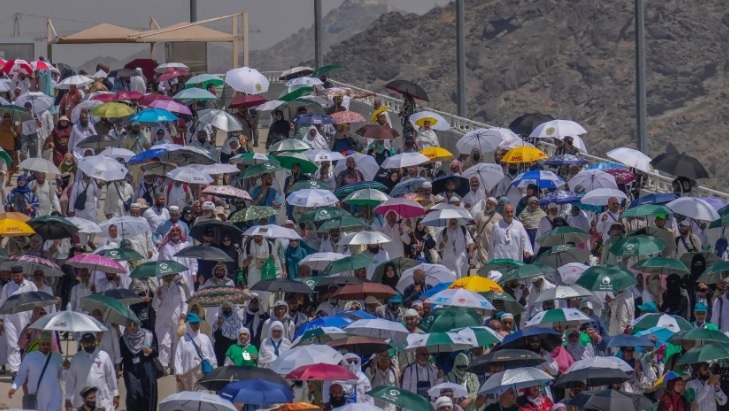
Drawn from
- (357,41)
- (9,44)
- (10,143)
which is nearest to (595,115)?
(357,41)

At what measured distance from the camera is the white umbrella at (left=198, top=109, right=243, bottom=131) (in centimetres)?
3040

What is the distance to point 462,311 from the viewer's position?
20141 mm

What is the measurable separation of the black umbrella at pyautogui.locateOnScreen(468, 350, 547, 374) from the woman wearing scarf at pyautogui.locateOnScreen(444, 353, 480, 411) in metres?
0.44

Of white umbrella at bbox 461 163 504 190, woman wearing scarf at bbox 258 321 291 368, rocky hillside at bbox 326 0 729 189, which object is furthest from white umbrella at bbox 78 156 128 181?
rocky hillside at bbox 326 0 729 189

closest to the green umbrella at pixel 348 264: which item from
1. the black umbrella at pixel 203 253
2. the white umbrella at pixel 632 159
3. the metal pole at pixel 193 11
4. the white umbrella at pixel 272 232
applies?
the white umbrella at pixel 272 232

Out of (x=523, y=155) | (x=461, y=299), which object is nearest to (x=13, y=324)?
(x=461, y=299)

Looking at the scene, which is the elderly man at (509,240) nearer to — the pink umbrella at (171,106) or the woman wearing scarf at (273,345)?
the woman wearing scarf at (273,345)

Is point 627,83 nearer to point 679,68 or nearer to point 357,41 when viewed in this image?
point 679,68

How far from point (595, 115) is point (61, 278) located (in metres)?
122

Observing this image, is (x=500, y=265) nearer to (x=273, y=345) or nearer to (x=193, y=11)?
(x=273, y=345)

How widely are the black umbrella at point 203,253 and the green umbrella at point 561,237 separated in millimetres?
4308

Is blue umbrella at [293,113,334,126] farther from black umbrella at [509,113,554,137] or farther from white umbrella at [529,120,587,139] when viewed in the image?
white umbrella at [529,120,587,139]

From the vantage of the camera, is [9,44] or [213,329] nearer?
[213,329]

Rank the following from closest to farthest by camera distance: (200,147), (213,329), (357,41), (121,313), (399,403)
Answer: (399,403), (121,313), (213,329), (200,147), (357,41)
